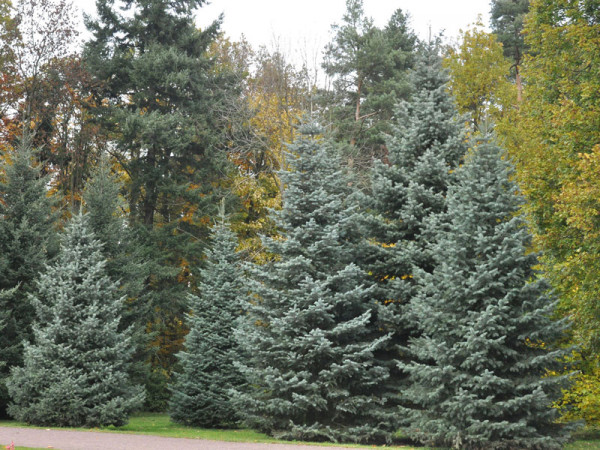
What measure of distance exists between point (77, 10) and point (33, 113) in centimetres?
544

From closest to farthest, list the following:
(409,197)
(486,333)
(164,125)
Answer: (486,333) < (409,197) < (164,125)

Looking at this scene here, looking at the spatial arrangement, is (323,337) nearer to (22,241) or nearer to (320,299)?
(320,299)

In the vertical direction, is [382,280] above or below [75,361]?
above

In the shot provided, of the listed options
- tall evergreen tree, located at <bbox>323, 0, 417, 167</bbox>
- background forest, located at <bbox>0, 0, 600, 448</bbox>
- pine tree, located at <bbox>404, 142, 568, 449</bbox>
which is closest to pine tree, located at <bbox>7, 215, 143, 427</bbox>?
background forest, located at <bbox>0, 0, 600, 448</bbox>

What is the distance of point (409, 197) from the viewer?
15578 millimetres

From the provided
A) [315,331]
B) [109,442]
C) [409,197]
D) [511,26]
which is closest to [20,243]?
[109,442]

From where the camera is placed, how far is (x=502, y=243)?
1313cm

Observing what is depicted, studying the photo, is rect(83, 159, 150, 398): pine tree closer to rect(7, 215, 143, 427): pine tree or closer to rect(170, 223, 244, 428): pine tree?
rect(170, 223, 244, 428): pine tree

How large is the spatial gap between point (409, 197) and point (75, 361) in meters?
9.86

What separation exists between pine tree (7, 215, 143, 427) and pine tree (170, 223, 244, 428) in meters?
2.28

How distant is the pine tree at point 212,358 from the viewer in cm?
1878

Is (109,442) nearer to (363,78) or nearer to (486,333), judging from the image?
(486,333)

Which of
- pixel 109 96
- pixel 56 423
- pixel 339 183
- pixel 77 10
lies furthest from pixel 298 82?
pixel 56 423

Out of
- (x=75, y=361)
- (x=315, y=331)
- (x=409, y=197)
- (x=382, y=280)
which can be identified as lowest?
(x=75, y=361)
